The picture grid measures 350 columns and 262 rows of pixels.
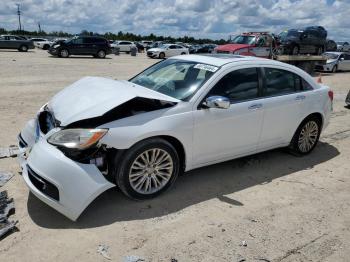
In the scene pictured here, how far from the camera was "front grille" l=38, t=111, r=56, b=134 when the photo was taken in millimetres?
4234

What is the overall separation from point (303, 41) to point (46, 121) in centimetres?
2059

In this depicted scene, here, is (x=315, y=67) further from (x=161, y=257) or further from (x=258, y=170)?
(x=161, y=257)

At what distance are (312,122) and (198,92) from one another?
243 cm

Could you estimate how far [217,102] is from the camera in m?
4.16

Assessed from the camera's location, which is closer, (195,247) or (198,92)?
(195,247)

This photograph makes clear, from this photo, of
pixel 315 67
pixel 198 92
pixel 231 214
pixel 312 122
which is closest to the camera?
pixel 231 214

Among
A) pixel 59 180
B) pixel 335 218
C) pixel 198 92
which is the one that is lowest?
pixel 335 218

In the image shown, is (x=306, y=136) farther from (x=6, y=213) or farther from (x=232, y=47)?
(x=232, y=47)

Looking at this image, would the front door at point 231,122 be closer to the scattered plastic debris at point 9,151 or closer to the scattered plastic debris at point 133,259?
the scattered plastic debris at point 133,259

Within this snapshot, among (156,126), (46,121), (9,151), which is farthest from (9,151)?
(156,126)

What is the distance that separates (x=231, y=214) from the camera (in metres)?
4.03

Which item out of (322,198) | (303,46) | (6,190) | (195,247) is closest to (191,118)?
(195,247)

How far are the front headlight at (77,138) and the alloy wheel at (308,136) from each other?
3.44m

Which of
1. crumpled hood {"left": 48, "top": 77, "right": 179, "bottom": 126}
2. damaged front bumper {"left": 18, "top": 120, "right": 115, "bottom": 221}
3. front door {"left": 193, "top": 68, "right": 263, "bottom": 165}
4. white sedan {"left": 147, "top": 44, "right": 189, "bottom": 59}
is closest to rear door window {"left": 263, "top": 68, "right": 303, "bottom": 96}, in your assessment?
front door {"left": 193, "top": 68, "right": 263, "bottom": 165}
